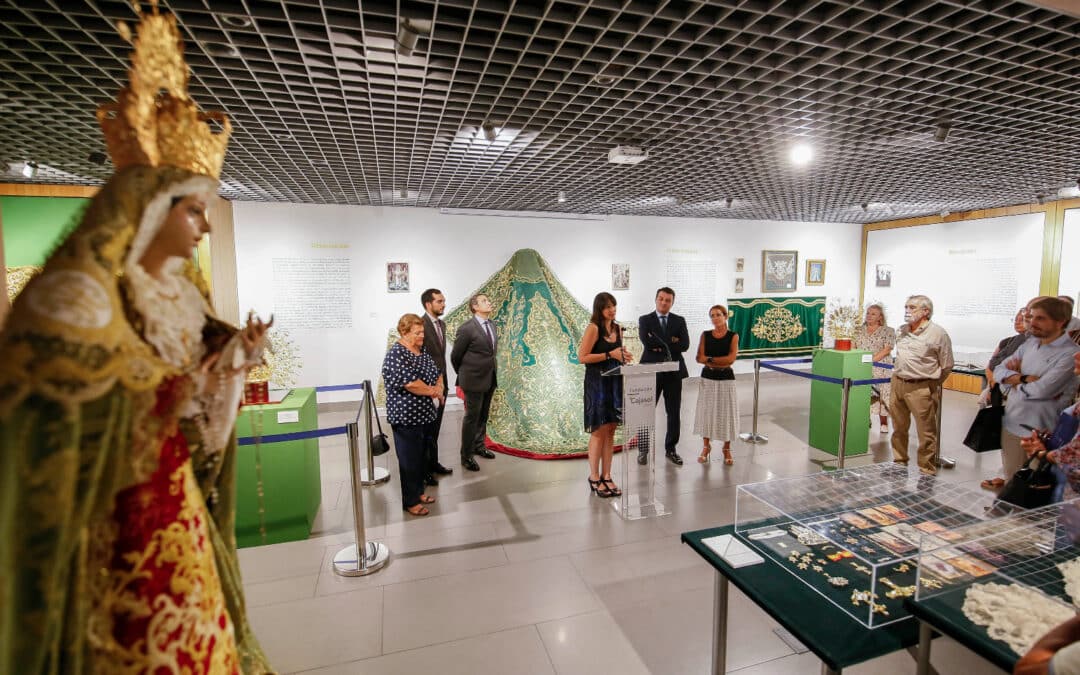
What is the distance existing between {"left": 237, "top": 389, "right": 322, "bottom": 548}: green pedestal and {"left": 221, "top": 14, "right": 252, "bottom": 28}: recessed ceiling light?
2.05m

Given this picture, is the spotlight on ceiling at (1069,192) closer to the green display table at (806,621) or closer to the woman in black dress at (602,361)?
the woman in black dress at (602,361)

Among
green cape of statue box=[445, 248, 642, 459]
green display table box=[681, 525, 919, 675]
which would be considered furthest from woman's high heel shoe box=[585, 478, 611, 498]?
green display table box=[681, 525, 919, 675]

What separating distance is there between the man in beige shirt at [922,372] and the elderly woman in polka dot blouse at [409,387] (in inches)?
142

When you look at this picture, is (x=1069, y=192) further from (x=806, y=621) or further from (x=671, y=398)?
(x=806, y=621)

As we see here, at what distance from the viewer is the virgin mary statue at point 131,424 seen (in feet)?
2.41

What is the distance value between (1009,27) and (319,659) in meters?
3.90

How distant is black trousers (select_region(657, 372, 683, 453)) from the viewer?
14.5 feet

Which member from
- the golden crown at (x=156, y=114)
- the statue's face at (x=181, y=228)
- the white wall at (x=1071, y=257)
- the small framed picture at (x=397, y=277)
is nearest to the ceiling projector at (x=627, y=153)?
the golden crown at (x=156, y=114)

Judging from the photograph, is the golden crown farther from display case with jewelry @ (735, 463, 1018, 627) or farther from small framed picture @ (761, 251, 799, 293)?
small framed picture @ (761, 251, 799, 293)

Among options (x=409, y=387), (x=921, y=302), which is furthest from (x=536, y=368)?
(x=921, y=302)

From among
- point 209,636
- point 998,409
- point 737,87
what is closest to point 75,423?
point 209,636

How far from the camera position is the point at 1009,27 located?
6.79ft

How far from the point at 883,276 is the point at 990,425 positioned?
219 inches

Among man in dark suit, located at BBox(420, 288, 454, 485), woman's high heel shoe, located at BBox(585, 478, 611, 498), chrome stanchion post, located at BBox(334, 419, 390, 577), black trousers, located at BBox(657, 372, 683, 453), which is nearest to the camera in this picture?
chrome stanchion post, located at BBox(334, 419, 390, 577)
